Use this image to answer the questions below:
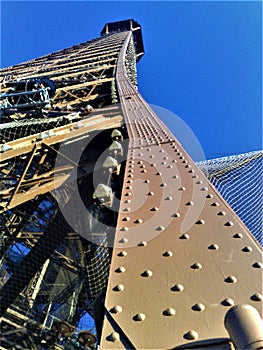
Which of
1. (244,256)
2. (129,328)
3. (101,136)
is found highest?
(101,136)

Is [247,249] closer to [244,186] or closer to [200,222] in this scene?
[200,222]

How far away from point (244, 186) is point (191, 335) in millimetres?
8870

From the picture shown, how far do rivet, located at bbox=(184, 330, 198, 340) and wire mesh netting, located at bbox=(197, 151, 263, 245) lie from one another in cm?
680

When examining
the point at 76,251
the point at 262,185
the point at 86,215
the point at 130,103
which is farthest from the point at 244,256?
the point at 262,185

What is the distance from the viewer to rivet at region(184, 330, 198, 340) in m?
1.40

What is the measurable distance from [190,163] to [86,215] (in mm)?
2899

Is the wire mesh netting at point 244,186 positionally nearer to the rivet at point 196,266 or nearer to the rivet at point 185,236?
the rivet at point 185,236

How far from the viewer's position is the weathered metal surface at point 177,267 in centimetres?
148

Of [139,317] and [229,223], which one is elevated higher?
[229,223]

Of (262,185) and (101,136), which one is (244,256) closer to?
(101,136)

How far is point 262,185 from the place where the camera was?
1077 centimetres

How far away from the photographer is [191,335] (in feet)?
4.65

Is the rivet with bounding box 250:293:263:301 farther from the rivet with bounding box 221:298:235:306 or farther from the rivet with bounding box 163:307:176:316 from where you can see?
the rivet with bounding box 163:307:176:316

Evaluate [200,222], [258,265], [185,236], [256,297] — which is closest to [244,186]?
[200,222]
